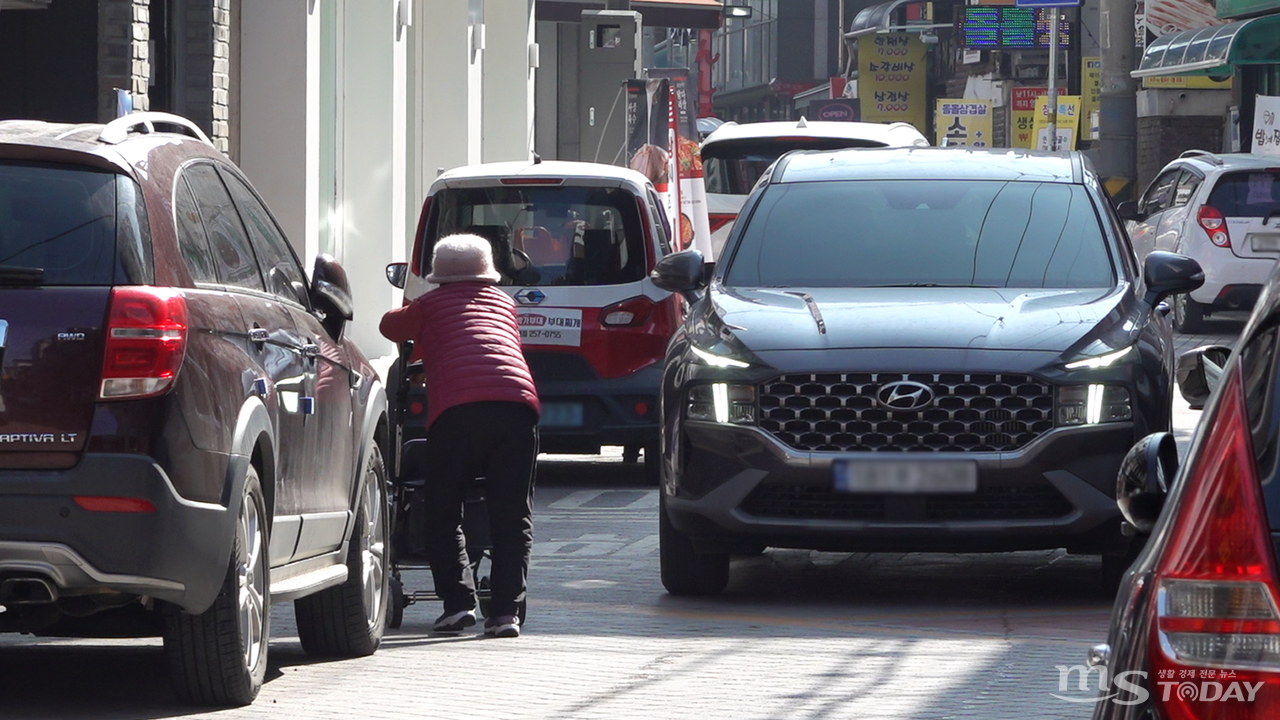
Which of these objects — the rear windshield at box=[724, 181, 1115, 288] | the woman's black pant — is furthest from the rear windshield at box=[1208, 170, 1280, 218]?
the woman's black pant

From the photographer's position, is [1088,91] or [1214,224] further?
[1088,91]

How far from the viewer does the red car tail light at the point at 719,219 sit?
71.8 feet

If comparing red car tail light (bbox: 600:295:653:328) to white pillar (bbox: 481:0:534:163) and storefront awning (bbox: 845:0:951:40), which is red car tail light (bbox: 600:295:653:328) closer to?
white pillar (bbox: 481:0:534:163)

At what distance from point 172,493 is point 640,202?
6.88 metres

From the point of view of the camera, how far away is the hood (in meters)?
8.25

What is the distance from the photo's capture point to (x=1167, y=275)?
8930 millimetres

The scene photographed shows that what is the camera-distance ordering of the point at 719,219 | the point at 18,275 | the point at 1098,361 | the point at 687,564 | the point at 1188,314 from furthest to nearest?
the point at 1188,314
the point at 719,219
the point at 687,564
the point at 1098,361
the point at 18,275

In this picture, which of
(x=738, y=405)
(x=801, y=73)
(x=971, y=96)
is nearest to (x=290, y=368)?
(x=738, y=405)

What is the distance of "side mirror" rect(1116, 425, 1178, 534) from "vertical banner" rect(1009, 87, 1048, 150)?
58463 millimetres

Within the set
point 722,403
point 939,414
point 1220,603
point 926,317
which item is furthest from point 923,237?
point 1220,603

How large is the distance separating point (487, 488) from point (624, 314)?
433 centimetres

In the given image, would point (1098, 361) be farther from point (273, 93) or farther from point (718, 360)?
point (273, 93)

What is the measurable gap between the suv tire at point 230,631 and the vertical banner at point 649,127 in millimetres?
14913

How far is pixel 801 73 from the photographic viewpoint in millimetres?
97250
